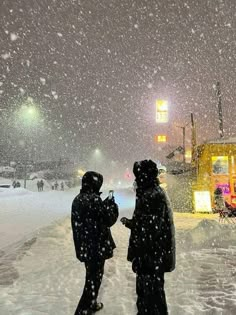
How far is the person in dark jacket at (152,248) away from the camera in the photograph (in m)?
3.77

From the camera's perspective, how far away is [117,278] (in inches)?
260

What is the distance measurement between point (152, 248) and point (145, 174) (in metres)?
0.76

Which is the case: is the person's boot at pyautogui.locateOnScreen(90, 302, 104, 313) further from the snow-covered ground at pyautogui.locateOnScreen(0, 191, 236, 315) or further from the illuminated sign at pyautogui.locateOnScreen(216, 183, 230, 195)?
the illuminated sign at pyautogui.locateOnScreen(216, 183, 230, 195)

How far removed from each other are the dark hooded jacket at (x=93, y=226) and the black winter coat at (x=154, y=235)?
2.18 ft

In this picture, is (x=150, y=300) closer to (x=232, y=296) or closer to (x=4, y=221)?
(x=232, y=296)

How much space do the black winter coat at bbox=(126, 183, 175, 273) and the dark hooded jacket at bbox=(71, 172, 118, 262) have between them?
2.18 feet

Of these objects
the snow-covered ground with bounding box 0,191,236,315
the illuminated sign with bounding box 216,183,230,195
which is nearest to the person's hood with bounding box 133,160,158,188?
the snow-covered ground with bounding box 0,191,236,315

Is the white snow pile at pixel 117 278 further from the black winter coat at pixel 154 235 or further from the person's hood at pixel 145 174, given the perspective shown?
the person's hood at pixel 145 174

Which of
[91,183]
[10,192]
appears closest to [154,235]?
[91,183]

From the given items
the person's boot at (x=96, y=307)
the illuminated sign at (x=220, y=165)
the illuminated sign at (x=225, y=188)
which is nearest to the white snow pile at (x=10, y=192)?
the illuminated sign at (x=220, y=165)

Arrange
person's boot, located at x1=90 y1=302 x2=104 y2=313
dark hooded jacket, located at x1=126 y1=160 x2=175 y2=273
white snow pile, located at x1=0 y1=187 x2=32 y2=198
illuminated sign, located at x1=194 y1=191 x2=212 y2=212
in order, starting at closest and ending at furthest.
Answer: dark hooded jacket, located at x1=126 y1=160 x2=175 y2=273 → person's boot, located at x1=90 y1=302 x2=104 y2=313 → illuminated sign, located at x1=194 y1=191 x2=212 y2=212 → white snow pile, located at x1=0 y1=187 x2=32 y2=198

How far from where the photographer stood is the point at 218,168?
792 inches

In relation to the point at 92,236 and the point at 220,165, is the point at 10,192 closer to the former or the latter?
the point at 220,165

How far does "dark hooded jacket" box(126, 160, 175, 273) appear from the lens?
3.76m
